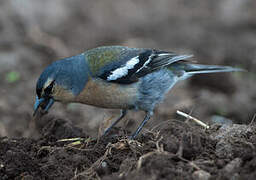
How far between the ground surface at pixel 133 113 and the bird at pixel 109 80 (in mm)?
337

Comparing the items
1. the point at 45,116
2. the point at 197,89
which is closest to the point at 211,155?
the point at 45,116

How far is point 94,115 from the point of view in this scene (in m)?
7.17

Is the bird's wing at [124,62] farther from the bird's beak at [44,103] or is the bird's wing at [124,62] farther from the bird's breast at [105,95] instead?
the bird's beak at [44,103]

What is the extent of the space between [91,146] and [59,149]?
362 mm

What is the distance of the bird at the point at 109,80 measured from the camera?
501 cm

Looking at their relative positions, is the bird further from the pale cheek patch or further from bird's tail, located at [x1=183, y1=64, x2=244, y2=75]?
bird's tail, located at [x1=183, y1=64, x2=244, y2=75]

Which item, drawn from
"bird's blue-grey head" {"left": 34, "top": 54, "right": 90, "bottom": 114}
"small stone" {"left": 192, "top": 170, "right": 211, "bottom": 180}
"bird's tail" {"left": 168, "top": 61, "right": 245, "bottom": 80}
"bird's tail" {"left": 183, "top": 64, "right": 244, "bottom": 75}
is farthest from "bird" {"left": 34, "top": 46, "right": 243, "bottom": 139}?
"small stone" {"left": 192, "top": 170, "right": 211, "bottom": 180}

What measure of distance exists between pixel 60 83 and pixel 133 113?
2.30m

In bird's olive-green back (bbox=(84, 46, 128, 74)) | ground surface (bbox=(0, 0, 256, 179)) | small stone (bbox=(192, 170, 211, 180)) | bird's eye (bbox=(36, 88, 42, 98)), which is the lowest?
ground surface (bbox=(0, 0, 256, 179))

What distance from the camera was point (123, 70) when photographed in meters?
5.29

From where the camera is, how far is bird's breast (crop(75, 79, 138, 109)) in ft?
16.4

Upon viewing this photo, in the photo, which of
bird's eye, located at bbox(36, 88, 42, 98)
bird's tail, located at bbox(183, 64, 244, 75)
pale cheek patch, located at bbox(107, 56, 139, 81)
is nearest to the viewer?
bird's eye, located at bbox(36, 88, 42, 98)

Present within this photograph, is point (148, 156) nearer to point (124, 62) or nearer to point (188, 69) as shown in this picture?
point (124, 62)

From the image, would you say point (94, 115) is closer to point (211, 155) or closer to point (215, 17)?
point (211, 155)
